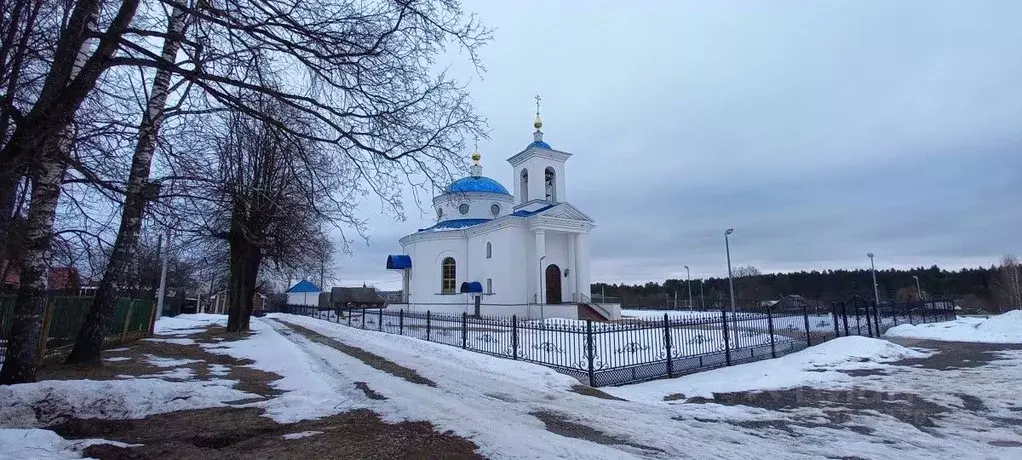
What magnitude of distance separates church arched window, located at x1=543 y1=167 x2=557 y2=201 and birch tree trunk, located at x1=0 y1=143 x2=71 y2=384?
103ft

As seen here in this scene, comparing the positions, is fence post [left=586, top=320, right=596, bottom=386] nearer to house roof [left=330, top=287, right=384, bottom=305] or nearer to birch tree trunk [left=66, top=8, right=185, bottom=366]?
birch tree trunk [left=66, top=8, right=185, bottom=366]

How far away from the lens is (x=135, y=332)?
1733cm

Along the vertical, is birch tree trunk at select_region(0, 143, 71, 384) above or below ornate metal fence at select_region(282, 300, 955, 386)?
above

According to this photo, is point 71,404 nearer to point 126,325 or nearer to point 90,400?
point 90,400

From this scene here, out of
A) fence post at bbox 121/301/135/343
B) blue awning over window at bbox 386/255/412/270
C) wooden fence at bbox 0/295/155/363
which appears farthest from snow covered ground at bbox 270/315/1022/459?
blue awning over window at bbox 386/255/412/270

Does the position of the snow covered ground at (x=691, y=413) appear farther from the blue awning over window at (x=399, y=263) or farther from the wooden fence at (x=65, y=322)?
the blue awning over window at (x=399, y=263)

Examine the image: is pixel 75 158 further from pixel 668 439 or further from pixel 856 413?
pixel 856 413

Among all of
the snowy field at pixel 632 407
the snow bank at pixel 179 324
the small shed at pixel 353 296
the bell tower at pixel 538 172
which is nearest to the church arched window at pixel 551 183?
the bell tower at pixel 538 172

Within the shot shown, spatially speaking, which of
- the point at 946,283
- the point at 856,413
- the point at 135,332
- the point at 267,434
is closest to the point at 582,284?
the point at 135,332

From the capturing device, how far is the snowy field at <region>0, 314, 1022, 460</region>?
17.5ft

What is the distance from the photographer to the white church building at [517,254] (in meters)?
32.9

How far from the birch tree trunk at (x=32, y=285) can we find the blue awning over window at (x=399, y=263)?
34.7 meters

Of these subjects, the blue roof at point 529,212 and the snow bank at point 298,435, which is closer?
the snow bank at point 298,435

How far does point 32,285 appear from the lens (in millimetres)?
6809
